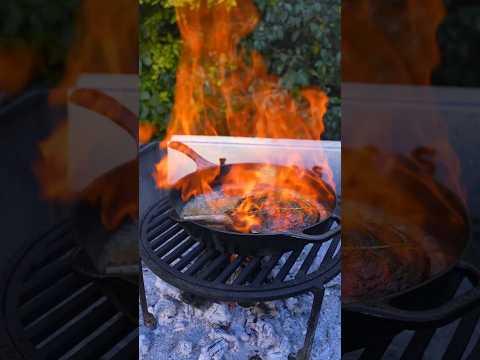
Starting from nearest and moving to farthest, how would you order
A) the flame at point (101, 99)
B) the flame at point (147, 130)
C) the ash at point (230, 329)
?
the flame at point (101, 99) < the ash at point (230, 329) < the flame at point (147, 130)

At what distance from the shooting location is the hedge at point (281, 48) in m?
2.31

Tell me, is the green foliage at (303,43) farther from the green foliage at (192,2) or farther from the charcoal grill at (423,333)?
the charcoal grill at (423,333)

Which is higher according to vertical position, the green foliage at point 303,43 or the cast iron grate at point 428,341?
the green foliage at point 303,43

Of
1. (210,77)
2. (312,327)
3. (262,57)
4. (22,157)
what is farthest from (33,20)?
(262,57)

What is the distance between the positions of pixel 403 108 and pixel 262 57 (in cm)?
148

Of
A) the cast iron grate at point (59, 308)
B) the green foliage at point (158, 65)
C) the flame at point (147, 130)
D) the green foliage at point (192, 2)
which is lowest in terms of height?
the cast iron grate at point (59, 308)

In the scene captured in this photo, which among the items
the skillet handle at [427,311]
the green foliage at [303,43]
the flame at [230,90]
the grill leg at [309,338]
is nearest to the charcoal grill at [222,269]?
the grill leg at [309,338]

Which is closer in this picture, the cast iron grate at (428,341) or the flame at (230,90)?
the cast iron grate at (428,341)

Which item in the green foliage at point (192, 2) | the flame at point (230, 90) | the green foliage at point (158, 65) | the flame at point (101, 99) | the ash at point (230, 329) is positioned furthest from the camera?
the green foliage at point (158, 65)

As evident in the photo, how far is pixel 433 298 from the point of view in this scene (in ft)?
3.24

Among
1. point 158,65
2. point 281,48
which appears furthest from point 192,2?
point 281,48

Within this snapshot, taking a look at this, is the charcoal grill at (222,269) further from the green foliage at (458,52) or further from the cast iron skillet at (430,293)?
the green foliage at (458,52)

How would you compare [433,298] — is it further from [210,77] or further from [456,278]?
[210,77]

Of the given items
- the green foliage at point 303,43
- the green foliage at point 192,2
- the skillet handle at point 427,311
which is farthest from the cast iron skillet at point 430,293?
the green foliage at point 303,43
